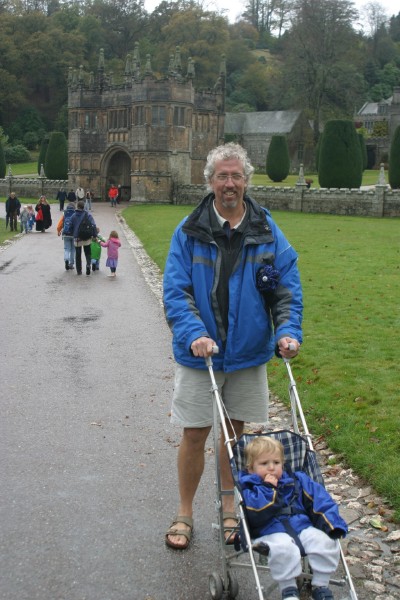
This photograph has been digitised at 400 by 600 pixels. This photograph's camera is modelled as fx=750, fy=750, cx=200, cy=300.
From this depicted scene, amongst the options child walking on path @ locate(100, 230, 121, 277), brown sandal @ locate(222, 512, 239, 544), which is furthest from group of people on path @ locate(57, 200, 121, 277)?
brown sandal @ locate(222, 512, 239, 544)

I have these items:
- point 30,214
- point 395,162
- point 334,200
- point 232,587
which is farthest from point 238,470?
point 395,162

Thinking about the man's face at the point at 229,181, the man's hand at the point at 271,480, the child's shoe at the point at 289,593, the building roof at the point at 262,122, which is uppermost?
the building roof at the point at 262,122

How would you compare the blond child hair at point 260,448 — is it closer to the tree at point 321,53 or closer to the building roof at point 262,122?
the tree at point 321,53

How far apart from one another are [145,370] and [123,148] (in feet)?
158

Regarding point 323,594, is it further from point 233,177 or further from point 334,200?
point 334,200

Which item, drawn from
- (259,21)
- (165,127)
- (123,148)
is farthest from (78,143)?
(259,21)

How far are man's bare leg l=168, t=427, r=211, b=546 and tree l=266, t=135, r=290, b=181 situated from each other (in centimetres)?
5265

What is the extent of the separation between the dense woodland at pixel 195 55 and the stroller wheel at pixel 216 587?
67.4m

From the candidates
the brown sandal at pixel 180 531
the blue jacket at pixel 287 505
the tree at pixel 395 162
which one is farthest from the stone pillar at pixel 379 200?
the blue jacket at pixel 287 505

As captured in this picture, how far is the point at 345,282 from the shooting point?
1653 centimetres

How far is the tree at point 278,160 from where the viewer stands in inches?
2203

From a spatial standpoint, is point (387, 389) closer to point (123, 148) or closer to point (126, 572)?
point (126, 572)

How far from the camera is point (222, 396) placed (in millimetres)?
4793

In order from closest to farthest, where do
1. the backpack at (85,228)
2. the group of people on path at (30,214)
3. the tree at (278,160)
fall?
the backpack at (85,228) < the group of people on path at (30,214) < the tree at (278,160)
